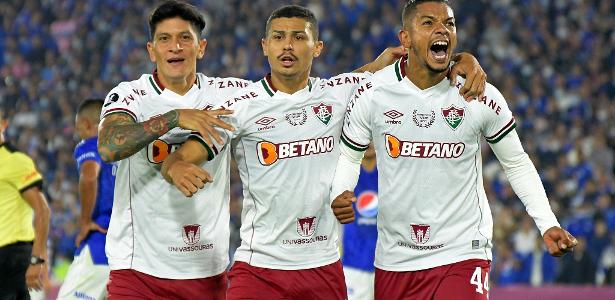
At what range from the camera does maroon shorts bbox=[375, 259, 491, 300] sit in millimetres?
5562

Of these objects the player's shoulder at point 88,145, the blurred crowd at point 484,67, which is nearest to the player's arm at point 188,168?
the player's shoulder at point 88,145

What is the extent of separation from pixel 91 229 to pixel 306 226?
2.79 meters

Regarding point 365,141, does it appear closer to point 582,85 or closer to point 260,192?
point 260,192

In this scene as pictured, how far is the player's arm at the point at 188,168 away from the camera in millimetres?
5148

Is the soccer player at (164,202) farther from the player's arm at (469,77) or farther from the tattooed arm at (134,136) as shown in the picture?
the player's arm at (469,77)

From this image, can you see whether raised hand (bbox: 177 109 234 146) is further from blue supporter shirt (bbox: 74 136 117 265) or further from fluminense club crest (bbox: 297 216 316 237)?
blue supporter shirt (bbox: 74 136 117 265)

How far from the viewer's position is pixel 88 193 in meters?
8.00

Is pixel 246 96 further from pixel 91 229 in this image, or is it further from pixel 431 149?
pixel 91 229

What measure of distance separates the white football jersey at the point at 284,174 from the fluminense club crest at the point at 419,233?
17.6 inches

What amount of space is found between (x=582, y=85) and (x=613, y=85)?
50 cm

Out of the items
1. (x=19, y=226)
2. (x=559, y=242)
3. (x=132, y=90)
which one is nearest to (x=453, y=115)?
(x=559, y=242)

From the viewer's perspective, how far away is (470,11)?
20297mm

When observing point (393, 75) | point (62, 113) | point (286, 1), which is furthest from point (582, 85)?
point (393, 75)

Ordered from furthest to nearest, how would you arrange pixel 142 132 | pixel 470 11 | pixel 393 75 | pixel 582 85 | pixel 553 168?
1. pixel 470 11
2. pixel 582 85
3. pixel 553 168
4. pixel 393 75
5. pixel 142 132
